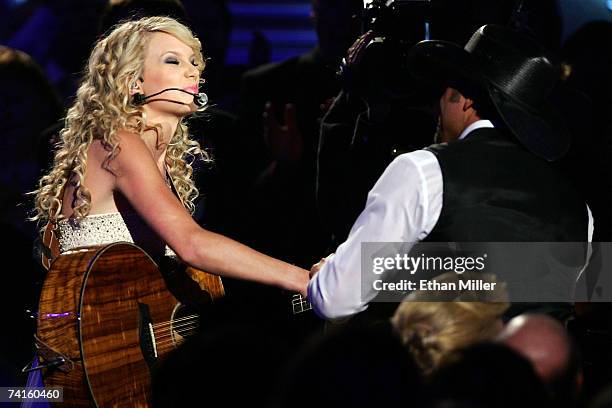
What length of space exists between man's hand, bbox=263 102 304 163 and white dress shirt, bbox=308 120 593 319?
176cm

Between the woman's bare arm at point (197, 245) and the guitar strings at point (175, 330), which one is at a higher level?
the woman's bare arm at point (197, 245)

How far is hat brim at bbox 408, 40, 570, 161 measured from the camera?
3.11 meters

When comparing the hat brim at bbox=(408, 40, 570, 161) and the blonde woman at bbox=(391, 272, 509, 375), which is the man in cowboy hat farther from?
the blonde woman at bbox=(391, 272, 509, 375)

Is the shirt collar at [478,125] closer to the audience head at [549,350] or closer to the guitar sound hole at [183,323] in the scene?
the guitar sound hole at [183,323]

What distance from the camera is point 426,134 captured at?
157 inches

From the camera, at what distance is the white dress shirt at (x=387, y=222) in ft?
9.82

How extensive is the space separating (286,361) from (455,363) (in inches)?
13.3

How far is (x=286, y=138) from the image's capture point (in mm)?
4816

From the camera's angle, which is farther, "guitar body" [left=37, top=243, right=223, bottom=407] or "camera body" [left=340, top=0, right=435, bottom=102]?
"camera body" [left=340, top=0, right=435, bottom=102]

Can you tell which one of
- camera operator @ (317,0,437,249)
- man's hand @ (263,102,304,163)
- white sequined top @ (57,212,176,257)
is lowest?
man's hand @ (263,102,304,163)

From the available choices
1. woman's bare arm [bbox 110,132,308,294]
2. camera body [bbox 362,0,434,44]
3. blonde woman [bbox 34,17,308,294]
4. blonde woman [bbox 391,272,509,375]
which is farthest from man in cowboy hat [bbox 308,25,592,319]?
blonde woman [bbox 391,272,509,375]

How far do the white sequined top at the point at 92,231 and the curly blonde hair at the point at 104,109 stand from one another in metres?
0.04

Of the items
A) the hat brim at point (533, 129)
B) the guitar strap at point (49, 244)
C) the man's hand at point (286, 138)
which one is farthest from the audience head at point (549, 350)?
the man's hand at point (286, 138)

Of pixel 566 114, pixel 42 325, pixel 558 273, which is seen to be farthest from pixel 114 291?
pixel 566 114
